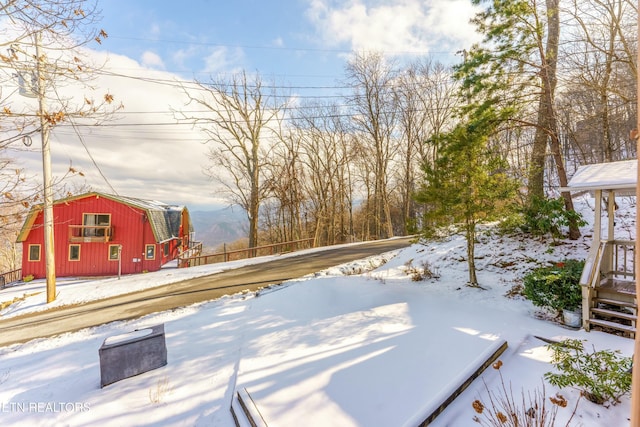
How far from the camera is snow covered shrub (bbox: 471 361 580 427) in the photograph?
247cm

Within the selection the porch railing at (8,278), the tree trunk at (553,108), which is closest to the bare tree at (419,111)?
the tree trunk at (553,108)

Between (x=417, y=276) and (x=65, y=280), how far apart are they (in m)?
19.5

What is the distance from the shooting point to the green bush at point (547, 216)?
690 centimetres

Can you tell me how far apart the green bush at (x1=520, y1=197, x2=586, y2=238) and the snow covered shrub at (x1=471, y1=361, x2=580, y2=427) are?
5.06 m

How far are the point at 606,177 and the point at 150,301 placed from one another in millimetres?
11478

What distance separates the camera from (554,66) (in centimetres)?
742

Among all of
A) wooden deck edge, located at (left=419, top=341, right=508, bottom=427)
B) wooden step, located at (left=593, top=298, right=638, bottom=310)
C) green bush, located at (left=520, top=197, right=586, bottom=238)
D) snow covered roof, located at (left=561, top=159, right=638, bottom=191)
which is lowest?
wooden deck edge, located at (left=419, top=341, right=508, bottom=427)

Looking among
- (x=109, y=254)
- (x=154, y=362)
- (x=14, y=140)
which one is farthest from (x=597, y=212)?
(x=109, y=254)

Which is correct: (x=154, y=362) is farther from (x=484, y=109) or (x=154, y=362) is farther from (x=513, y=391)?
(x=484, y=109)

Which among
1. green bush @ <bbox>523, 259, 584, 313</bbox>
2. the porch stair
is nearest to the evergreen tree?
green bush @ <bbox>523, 259, 584, 313</bbox>

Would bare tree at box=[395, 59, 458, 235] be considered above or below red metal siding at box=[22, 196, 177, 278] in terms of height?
above

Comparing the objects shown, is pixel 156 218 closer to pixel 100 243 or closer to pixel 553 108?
pixel 100 243

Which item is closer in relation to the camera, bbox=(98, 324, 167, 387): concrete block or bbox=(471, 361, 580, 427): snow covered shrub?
bbox=(471, 361, 580, 427): snow covered shrub

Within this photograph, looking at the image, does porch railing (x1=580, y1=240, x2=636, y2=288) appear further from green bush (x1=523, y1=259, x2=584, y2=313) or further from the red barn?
the red barn
